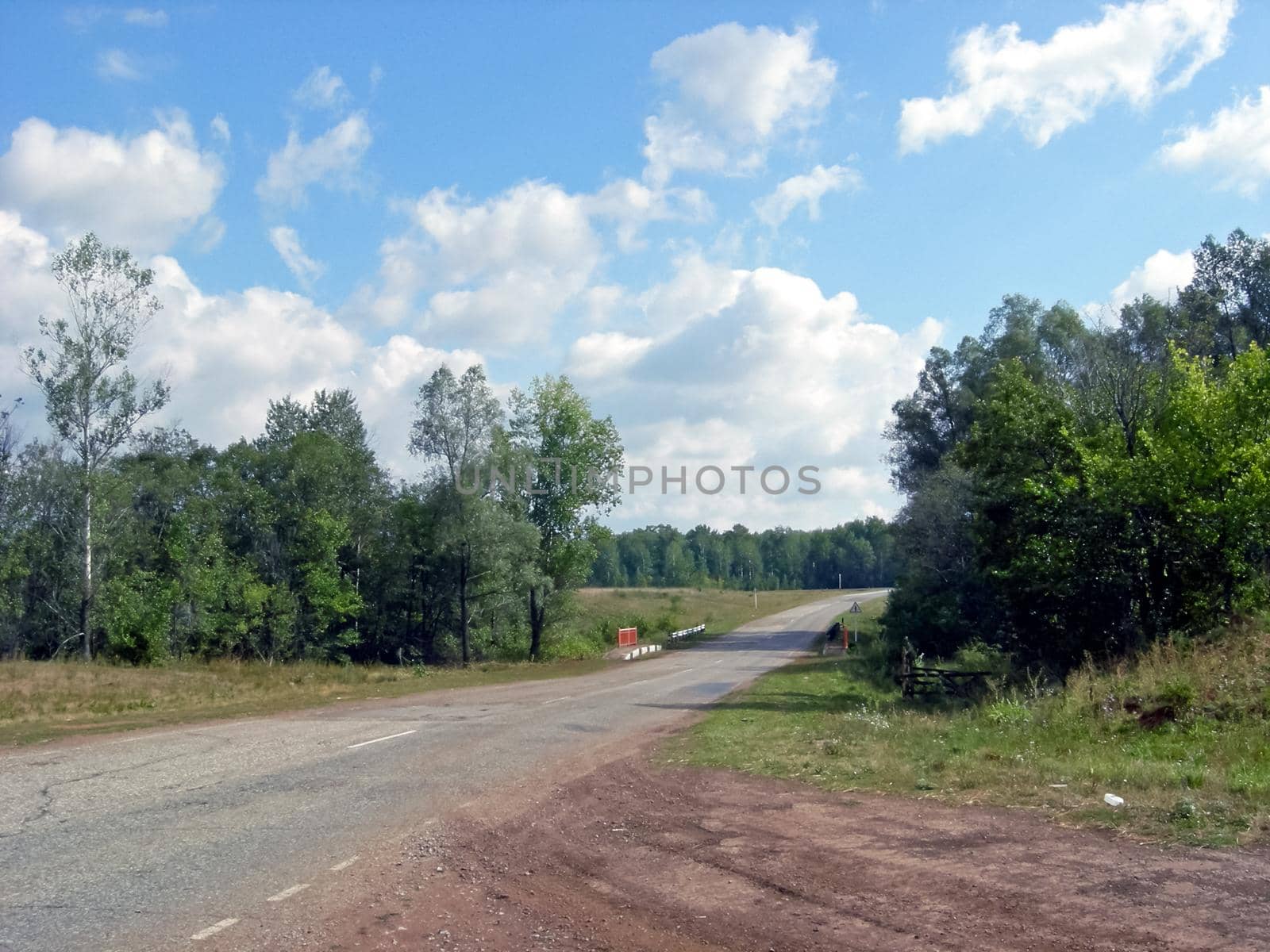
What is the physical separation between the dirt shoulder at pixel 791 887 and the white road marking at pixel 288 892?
0.35 meters

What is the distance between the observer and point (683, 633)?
61.2 metres

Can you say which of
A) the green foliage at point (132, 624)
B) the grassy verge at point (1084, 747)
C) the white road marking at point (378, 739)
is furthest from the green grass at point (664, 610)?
the grassy verge at point (1084, 747)

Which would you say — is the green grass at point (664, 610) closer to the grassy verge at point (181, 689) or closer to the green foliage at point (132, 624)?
the grassy verge at point (181, 689)

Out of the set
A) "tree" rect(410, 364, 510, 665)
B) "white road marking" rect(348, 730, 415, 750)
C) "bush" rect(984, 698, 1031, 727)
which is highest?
"tree" rect(410, 364, 510, 665)

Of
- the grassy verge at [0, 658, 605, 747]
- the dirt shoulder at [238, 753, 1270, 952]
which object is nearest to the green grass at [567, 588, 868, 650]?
the grassy verge at [0, 658, 605, 747]

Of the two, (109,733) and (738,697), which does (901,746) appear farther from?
(109,733)

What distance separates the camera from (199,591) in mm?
44688

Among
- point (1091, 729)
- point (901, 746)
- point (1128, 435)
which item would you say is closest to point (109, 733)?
point (901, 746)

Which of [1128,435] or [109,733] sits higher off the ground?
[1128,435]

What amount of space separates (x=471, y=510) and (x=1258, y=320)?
39.6m

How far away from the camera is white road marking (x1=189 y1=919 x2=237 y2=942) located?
6.44 meters

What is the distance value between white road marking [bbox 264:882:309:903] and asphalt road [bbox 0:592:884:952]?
0.07ft

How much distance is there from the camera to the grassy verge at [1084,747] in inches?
377

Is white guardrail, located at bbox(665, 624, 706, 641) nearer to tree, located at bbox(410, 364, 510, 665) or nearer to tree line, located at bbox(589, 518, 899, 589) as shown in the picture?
tree, located at bbox(410, 364, 510, 665)
